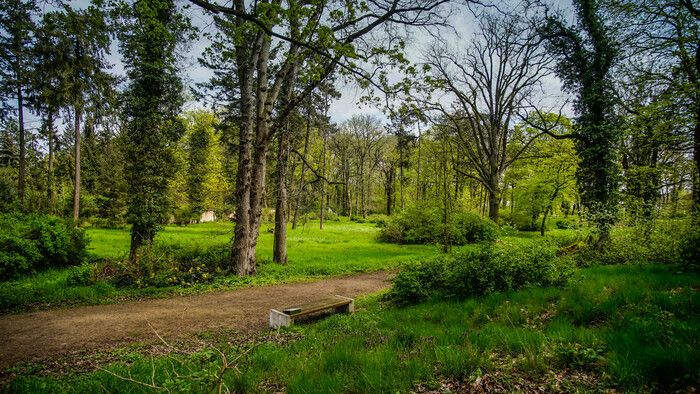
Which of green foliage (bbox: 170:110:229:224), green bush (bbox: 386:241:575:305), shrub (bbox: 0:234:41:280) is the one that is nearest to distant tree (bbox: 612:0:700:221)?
green bush (bbox: 386:241:575:305)

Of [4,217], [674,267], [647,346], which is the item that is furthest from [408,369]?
[4,217]

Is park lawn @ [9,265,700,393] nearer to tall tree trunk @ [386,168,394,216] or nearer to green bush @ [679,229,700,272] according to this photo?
green bush @ [679,229,700,272]

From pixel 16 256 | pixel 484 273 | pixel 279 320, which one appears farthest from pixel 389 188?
pixel 279 320

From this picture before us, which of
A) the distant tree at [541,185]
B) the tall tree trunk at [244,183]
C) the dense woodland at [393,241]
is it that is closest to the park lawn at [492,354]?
the dense woodland at [393,241]

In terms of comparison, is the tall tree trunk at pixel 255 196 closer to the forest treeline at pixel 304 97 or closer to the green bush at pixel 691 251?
the forest treeline at pixel 304 97

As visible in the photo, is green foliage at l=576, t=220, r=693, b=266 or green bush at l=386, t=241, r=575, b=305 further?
green foliage at l=576, t=220, r=693, b=266

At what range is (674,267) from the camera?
22.5 ft

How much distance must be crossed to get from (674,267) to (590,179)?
8.81m

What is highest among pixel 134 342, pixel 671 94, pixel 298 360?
pixel 671 94

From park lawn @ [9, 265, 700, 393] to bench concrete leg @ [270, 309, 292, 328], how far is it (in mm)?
825

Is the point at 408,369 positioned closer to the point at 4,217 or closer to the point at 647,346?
the point at 647,346

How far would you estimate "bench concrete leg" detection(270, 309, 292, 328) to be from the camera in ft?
22.0

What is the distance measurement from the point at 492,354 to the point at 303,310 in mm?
4315

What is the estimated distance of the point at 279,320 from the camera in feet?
22.7
